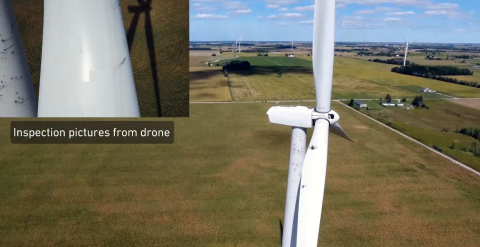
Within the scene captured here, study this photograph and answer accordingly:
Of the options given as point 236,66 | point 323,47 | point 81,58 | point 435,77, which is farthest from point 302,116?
point 435,77

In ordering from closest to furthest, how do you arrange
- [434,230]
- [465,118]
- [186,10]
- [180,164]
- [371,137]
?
1. [434,230]
2. [186,10]
3. [180,164]
4. [371,137]
5. [465,118]

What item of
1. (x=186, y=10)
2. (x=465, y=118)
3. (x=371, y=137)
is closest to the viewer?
(x=186, y=10)

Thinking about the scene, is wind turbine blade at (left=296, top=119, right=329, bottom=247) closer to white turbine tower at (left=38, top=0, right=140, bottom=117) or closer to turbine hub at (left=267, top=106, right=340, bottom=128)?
turbine hub at (left=267, top=106, right=340, bottom=128)

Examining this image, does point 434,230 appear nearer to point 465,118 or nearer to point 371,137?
point 371,137

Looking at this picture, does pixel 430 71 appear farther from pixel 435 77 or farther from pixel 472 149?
pixel 472 149

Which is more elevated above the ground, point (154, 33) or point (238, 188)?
point (154, 33)

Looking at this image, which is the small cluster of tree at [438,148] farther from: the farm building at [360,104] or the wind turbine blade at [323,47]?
the wind turbine blade at [323,47]

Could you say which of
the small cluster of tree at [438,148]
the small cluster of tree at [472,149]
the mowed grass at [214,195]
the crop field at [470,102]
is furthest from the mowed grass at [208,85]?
the crop field at [470,102]

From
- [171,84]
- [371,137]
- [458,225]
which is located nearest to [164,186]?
[171,84]
